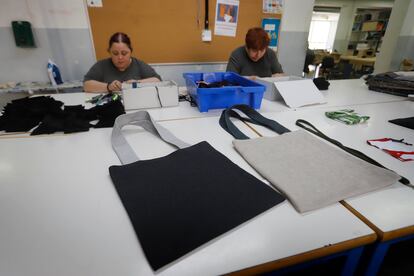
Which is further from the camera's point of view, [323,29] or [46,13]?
[323,29]

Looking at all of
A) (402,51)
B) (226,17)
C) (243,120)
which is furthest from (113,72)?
(402,51)

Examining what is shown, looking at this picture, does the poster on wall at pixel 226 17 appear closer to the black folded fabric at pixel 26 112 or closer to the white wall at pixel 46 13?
the white wall at pixel 46 13

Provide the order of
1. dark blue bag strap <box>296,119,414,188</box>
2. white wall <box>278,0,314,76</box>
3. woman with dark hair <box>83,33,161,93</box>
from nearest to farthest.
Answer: dark blue bag strap <box>296,119,414,188</box>, woman with dark hair <box>83,33,161,93</box>, white wall <box>278,0,314,76</box>

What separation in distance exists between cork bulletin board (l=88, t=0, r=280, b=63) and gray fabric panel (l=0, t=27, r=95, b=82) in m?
0.16

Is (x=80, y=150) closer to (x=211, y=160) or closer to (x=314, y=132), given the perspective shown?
(x=211, y=160)

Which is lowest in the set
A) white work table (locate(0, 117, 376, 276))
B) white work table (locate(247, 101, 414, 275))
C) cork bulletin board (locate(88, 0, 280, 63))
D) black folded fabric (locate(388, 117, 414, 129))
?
white work table (locate(0, 117, 376, 276))

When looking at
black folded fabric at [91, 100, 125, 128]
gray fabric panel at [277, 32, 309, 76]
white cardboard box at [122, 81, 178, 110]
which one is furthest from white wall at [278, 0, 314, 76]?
black folded fabric at [91, 100, 125, 128]

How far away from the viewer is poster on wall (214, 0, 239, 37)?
278cm

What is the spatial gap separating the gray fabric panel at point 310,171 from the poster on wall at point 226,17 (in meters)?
2.43

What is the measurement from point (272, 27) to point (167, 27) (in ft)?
4.54

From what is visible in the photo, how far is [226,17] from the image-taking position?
285cm

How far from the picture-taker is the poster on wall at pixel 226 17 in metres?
2.78

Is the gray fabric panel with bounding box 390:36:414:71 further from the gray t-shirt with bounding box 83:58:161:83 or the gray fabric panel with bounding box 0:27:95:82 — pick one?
the gray fabric panel with bounding box 0:27:95:82

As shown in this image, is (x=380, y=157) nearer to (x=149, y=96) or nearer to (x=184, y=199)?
(x=184, y=199)
